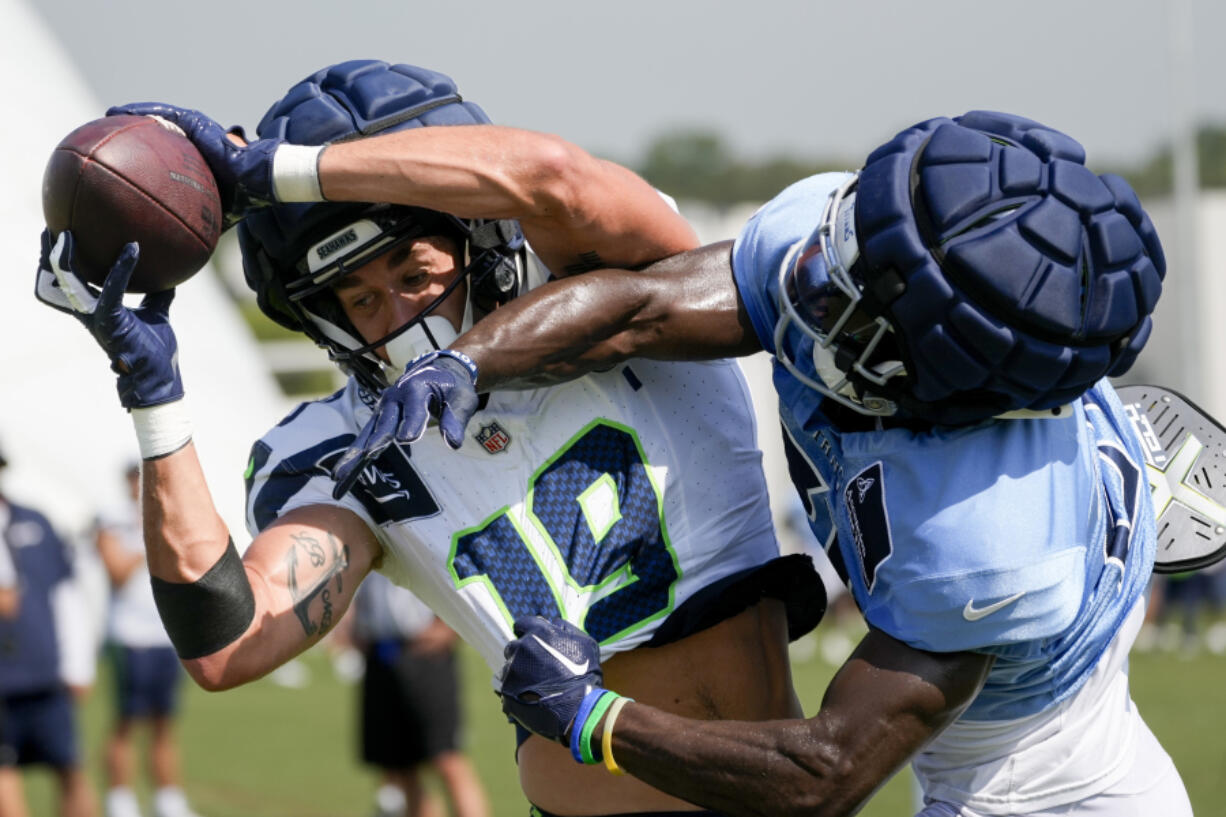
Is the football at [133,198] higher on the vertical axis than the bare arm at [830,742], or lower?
higher

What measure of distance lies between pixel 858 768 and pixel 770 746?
0.15 m

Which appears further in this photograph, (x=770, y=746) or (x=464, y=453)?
(x=464, y=453)

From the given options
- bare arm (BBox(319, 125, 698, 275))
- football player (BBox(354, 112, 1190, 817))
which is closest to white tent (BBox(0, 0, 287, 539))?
bare arm (BBox(319, 125, 698, 275))

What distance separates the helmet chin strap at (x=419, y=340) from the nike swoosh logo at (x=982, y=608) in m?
1.07

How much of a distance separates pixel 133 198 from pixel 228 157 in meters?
0.20

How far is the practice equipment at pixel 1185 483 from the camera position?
290cm

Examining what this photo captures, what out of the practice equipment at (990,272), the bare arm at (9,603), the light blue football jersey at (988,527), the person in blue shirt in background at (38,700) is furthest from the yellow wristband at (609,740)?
the bare arm at (9,603)

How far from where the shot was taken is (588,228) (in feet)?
8.75

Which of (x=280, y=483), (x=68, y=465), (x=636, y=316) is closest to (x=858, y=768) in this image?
(x=636, y=316)

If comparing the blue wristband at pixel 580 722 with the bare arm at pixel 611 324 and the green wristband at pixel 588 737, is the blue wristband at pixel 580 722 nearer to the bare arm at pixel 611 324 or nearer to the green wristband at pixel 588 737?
the green wristband at pixel 588 737

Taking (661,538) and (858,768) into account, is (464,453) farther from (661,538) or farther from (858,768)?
(858,768)

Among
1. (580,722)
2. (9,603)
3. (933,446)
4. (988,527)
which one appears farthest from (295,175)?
(9,603)

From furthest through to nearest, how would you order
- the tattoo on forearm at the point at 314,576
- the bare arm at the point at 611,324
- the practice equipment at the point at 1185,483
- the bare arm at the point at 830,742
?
the practice equipment at the point at 1185,483 < the tattoo on forearm at the point at 314,576 < the bare arm at the point at 611,324 < the bare arm at the point at 830,742

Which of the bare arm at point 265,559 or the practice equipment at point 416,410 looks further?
the bare arm at point 265,559
